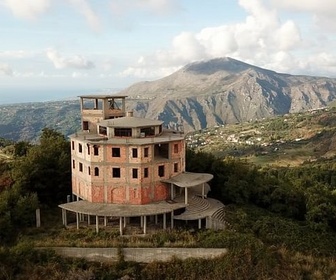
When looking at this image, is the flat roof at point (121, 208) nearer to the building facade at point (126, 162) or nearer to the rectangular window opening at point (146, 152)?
the building facade at point (126, 162)

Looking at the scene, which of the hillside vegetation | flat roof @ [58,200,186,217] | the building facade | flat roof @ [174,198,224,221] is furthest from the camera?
the building facade

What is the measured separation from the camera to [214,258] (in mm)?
33062

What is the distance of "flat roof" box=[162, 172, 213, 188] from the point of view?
4012 centimetres

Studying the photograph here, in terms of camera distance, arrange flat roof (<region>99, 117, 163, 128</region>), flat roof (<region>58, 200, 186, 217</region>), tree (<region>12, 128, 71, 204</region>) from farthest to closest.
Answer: tree (<region>12, 128, 71, 204</region>)
flat roof (<region>99, 117, 163, 128</region>)
flat roof (<region>58, 200, 186, 217</region>)

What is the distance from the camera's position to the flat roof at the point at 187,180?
40125 mm

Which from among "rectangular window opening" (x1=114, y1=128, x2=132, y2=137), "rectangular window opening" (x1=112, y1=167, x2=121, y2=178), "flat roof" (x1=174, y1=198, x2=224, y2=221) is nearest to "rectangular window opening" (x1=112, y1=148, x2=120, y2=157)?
"rectangular window opening" (x1=112, y1=167, x2=121, y2=178)

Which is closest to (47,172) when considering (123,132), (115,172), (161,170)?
(115,172)

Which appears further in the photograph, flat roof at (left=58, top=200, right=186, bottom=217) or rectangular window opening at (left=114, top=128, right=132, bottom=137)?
rectangular window opening at (left=114, top=128, right=132, bottom=137)

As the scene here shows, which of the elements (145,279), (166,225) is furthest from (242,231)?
(145,279)

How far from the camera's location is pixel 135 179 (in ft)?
132

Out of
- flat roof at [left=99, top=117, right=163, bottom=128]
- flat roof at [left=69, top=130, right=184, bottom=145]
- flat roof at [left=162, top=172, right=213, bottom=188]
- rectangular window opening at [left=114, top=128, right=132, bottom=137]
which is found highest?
flat roof at [left=99, top=117, right=163, bottom=128]

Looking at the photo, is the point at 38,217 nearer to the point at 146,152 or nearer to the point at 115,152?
the point at 115,152

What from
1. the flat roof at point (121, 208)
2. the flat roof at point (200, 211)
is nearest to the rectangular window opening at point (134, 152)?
the flat roof at point (121, 208)

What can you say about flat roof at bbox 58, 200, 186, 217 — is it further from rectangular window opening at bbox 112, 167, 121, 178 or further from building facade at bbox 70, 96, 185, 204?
rectangular window opening at bbox 112, 167, 121, 178
